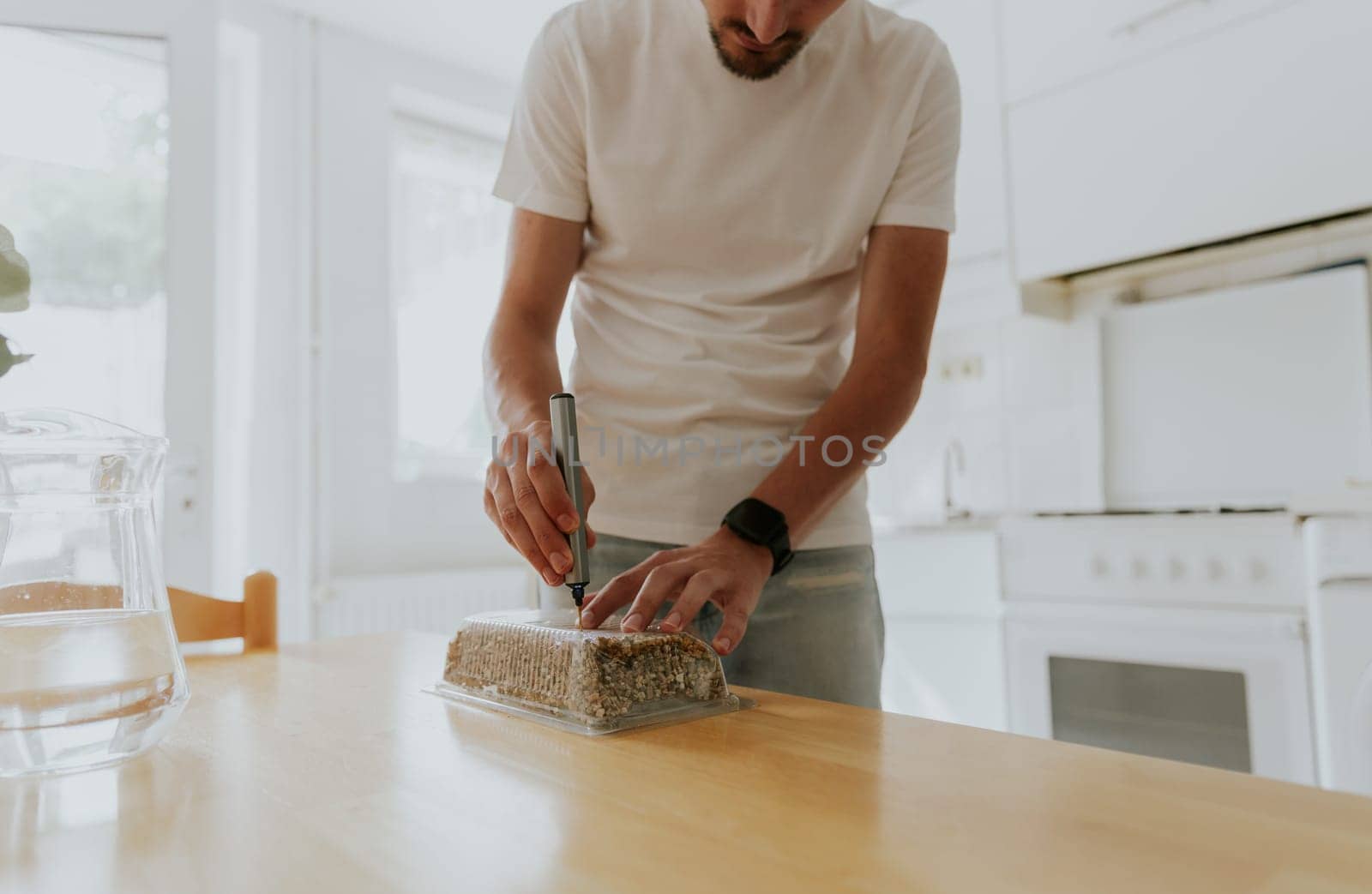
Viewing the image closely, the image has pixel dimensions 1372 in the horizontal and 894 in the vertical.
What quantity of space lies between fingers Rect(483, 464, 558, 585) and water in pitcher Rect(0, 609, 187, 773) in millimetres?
248

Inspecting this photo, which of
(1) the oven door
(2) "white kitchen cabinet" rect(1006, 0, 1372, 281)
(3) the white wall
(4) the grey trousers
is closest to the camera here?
(4) the grey trousers

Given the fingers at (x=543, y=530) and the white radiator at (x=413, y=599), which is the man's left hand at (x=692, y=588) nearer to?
the fingers at (x=543, y=530)

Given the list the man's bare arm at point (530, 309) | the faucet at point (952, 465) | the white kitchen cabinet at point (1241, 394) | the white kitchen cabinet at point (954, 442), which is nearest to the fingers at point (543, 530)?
the man's bare arm at point (530, 309)

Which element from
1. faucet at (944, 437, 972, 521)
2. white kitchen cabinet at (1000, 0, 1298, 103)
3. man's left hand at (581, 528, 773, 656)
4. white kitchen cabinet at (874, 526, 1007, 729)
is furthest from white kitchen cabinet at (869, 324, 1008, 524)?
man's left hand at (581, 528, 773, 656)

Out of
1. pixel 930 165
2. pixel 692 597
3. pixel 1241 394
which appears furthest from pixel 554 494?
pixel 1241 394

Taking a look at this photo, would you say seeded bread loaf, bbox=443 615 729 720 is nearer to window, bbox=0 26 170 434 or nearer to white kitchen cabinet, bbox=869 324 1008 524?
window, bbox=0 26 170 434

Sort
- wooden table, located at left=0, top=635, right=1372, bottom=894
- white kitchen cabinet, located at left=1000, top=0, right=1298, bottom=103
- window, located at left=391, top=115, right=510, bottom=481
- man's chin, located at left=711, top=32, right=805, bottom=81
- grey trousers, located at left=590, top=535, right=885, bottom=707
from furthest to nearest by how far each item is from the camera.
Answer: window, located at left=391, top=115, right=510, bottom=481 → white kitchen cabinet, located at left=1000, top=0, right=1298, bottom=103 → man's chin, located at left=711, top=32, right=805, bottom=81 → grey trousers, located at left=590, top=535, right=885, bottom=707 → wooden table, located at left=0, top=635, right=1372, bottom=894

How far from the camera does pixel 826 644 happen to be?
92cm

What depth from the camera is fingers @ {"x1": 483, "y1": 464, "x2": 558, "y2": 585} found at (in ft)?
2.28

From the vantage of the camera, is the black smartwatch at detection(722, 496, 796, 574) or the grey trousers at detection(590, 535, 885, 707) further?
the grey trousers at detection(590, 535, 885, 707)

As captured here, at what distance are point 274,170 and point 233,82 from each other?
0.33m

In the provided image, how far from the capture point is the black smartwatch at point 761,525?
799mm

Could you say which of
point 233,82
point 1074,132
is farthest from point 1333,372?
point 233,82

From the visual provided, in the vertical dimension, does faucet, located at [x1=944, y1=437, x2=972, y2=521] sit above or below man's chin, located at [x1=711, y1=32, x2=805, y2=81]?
below
